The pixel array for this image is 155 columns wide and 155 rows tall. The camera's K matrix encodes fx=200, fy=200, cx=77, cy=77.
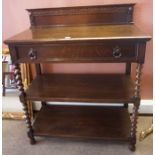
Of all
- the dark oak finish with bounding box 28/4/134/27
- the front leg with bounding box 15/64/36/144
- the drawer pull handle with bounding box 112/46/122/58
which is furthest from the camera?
the dark oak finish with bounding box 28/4/134/27

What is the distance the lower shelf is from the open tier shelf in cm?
29

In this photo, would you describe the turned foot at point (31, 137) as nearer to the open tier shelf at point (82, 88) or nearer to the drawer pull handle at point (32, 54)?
the open tier shelf at point (82, 88)

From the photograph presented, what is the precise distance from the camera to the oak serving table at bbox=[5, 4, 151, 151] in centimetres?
112

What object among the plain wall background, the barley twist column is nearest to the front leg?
the plain wall background

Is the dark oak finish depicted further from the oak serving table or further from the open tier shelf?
the open tier shelf

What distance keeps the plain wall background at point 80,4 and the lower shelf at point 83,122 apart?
0.33 m

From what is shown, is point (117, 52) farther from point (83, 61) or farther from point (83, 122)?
point (83, 122)

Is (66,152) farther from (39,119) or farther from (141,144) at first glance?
(141,144)

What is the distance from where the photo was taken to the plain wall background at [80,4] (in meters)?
1.47

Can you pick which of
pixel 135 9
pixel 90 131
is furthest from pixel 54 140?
pixel 135 9

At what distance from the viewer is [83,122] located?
157 centimetres

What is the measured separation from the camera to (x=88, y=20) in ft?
4.89

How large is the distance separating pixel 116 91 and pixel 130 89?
0.10 metres

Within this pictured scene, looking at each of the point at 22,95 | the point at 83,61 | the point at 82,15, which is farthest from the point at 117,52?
the point at 22,95
